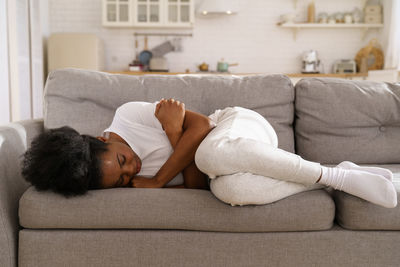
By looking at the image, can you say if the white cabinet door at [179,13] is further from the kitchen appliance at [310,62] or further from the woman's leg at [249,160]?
the woman's leg at [249,160]

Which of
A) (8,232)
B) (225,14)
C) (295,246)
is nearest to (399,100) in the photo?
(295,246)

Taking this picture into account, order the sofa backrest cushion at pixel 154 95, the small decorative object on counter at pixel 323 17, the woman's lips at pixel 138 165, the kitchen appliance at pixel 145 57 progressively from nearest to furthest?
1. the woman's lips at pixel 138 165
2. the sofa backrest cushion at pixel 154 95
3. the small decorative object on counter at pixel 323 17
4. the kitchen appliance at pixel 145 57

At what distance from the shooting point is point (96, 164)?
4.57ft

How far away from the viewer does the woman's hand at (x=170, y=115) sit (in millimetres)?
1591

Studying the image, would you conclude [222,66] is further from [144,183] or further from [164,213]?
[164,213]

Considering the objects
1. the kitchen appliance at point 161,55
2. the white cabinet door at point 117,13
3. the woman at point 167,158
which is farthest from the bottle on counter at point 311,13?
the woman at point 167,158

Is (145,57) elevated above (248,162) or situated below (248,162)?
above

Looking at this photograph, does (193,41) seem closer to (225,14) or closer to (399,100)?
(225,14)

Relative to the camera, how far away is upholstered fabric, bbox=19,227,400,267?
1.38 meters

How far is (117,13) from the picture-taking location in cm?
518

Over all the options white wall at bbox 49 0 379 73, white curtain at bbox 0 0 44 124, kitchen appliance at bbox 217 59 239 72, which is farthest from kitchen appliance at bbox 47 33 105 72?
kitchen appliance at bbox 217 59 239 72

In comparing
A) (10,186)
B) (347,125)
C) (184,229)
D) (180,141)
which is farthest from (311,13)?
(10,186)

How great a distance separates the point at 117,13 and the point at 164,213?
4354mm

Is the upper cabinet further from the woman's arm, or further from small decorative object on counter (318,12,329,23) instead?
the woman's arm
